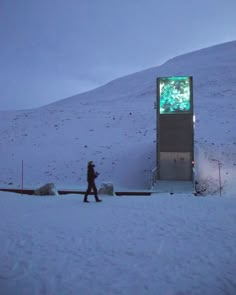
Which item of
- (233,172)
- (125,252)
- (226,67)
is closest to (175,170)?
(233,172)

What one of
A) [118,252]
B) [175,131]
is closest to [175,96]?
[175,131]

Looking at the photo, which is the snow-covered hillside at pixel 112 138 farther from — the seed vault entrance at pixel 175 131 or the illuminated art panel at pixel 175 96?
the illuminated art panel at pixel 175 96

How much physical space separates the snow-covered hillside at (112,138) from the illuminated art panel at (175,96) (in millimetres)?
5647

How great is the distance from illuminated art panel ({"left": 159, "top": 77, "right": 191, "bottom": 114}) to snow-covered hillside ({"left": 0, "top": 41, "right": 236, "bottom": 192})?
565 cm

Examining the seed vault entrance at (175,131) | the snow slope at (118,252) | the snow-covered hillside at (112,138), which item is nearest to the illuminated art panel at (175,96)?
the seed vault entrance at (175,131)

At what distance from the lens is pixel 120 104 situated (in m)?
51.7

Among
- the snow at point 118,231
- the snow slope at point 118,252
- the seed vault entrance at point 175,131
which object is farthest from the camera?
the seed vault entrance at point 175,131

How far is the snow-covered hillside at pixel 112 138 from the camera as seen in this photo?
89.4 ft

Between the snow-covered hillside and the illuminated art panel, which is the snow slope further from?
the illuminated art panel

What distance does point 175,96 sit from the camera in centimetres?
2419

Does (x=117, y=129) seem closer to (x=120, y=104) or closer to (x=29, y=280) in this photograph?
(x=120, y=104)

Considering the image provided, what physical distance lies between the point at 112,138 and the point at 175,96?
43.0ft

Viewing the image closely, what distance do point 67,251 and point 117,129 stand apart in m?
32.8

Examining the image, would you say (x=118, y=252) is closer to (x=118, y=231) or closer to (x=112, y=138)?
(x=118, y=231)
